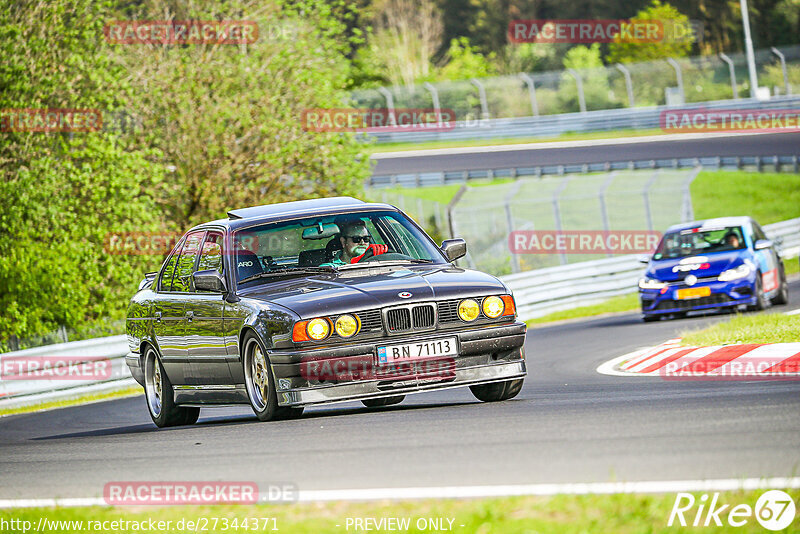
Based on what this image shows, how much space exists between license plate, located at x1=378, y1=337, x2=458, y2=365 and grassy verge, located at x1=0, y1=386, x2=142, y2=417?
8.11 m

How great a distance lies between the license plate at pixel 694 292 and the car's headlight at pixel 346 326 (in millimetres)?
10688

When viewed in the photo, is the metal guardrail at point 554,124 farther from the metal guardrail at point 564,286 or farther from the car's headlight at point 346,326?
the car's headlight at point 346,326

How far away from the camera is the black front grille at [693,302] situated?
1827cm

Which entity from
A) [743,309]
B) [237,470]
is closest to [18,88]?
[743,309]

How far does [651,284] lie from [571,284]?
590cm

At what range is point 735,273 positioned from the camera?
18250 mm

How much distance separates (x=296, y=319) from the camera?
8.62 meters

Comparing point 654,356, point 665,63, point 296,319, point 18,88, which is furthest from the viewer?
point 665,63

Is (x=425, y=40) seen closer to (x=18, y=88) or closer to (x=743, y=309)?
(x=18, y=88)

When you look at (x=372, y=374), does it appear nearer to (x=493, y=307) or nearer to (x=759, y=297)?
(x=493, y=307)

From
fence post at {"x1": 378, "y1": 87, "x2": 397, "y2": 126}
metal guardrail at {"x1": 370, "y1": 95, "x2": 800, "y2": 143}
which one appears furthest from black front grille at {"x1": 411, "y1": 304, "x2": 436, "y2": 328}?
fence post at {"x1": 378, "y1": 87, "x2": 397, "y2": 126}

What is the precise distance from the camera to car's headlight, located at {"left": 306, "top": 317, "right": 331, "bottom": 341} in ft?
28.3

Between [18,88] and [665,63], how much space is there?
3408 cm
